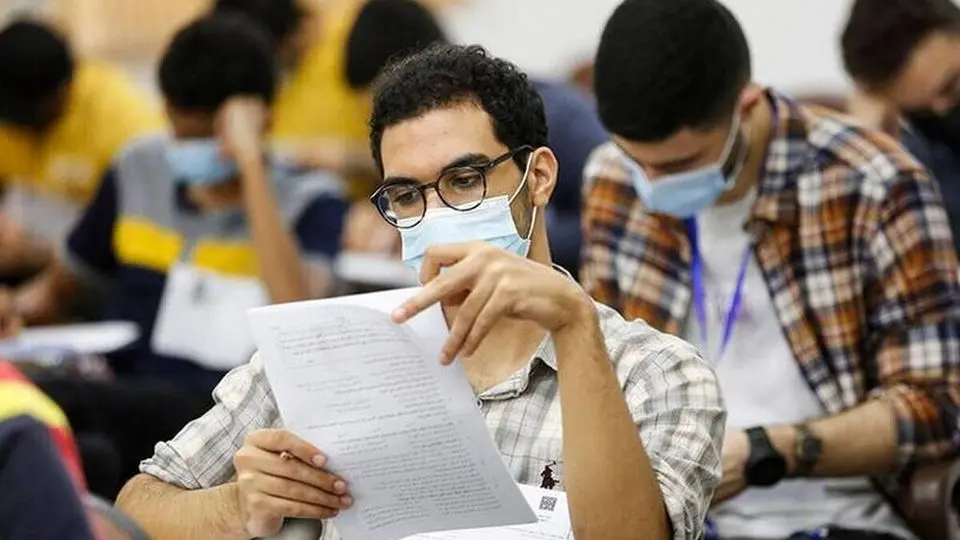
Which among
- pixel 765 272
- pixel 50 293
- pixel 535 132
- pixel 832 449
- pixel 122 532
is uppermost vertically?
pixel 535 132

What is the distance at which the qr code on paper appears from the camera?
5.82ft

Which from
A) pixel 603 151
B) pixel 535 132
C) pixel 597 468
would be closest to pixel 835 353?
pixel 603 151

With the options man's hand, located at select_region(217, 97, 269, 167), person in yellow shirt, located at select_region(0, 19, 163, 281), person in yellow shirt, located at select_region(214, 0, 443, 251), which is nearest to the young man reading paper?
man's hand, located at select_region(217, 97, 269, 167)

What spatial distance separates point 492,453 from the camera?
163 cm

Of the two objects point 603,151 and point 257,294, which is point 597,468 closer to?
point 603,151

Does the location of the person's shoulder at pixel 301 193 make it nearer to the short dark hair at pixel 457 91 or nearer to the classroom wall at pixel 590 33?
the classroom wall at pixel 590 33

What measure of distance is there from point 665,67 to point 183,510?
0.99 metres

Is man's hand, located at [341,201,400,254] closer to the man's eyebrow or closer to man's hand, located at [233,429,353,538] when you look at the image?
the man's eyebrow

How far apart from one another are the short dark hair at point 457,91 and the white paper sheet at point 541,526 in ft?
1.30

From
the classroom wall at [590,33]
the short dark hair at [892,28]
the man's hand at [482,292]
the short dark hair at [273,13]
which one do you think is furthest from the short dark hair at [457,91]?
the short dark hair at [273,13]

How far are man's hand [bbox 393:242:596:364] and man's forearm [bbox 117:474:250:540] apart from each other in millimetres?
361

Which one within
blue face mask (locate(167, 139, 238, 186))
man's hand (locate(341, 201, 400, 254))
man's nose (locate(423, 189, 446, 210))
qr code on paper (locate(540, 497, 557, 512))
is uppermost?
man's nose (locate(423, 189, 446, 210))

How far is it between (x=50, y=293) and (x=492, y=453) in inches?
111

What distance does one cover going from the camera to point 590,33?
5.31 metres
